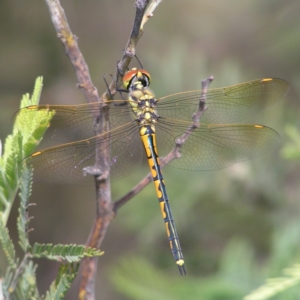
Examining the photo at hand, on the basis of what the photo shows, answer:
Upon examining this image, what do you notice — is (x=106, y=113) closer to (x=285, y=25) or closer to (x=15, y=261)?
(x=15, y=261)

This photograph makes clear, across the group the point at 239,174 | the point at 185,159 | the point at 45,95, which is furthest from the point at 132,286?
the point at 45,95

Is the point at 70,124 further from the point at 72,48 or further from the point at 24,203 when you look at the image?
the point at 24,203

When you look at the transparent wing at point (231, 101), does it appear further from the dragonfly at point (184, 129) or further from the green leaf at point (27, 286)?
the green leaf at point (27, 286)

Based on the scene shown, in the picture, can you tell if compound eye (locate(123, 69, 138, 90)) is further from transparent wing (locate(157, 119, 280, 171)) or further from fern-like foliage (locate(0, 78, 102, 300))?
fern-like foliage (locate(0, 78, 102, 300))

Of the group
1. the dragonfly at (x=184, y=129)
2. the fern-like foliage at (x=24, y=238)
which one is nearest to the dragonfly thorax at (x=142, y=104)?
the dragonfly at (x=184, y=129)

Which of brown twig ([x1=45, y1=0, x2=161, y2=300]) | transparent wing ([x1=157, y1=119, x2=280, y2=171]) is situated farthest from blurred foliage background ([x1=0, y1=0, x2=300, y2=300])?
brown twig ([x1=45, y1=0, x2=161, y2=300])
